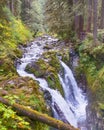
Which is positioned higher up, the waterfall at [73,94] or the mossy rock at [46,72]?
the mossy rock at [46,72]

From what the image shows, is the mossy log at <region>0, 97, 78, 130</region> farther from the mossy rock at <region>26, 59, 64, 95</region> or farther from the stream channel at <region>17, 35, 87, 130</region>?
the mossy rock at <region>26, 59, 64, 95</region>

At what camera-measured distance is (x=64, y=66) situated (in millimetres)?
16109

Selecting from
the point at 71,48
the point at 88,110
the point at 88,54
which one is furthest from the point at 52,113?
the point at 71,48

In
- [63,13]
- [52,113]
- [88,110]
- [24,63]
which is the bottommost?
[88,110]

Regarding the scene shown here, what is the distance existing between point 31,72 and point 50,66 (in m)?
1.22

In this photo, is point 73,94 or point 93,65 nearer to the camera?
point 73,94

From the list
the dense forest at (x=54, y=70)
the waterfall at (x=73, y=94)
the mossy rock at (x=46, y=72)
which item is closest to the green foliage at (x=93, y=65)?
the dense forest at (x=54, y=70)

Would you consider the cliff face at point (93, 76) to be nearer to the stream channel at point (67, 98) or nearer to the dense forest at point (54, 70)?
the dense forest at point (54, 70)

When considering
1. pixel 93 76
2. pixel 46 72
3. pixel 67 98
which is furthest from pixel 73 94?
pixel 46 72

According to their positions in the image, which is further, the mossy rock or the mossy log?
the mossy rock

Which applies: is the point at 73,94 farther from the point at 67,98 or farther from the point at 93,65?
the point at 93,65

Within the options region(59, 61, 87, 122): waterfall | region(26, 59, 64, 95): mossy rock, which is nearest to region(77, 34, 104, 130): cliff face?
region(59, 61, 87, 122): waterfall

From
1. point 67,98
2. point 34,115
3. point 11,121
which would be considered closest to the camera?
point 11,121

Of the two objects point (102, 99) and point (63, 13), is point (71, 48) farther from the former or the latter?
point (102, 99)
